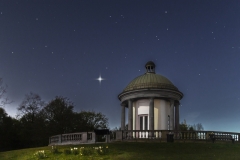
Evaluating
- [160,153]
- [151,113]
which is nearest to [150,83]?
[151,113]

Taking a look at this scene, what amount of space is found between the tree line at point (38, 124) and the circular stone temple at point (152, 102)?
12.1 metres

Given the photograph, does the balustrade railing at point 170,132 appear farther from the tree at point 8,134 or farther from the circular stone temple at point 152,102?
the tree at point 8,134

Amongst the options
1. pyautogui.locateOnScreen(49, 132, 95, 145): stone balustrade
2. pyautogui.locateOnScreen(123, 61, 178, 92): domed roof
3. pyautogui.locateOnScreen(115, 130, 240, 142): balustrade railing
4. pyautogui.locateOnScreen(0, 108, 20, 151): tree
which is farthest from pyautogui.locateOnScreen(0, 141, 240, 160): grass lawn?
pyautogui.locateOnScreen(0, 108, 20, 151): tree

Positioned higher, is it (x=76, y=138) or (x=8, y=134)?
(x=76, y=138)

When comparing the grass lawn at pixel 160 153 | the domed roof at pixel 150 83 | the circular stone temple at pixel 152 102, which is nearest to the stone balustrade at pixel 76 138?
the grass lawn at pixel 160 153

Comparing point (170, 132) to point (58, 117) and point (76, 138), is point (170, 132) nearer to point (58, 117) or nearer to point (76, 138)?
point (76, 138)

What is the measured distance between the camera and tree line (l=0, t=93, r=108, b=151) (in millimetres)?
43000

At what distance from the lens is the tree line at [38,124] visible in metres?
43.0

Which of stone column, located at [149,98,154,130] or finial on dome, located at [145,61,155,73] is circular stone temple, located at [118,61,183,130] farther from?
finial on dome, located at [145,61,155,73]

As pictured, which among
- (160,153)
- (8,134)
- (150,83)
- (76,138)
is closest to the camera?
(160,153)

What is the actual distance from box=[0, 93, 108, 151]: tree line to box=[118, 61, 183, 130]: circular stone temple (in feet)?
39.8

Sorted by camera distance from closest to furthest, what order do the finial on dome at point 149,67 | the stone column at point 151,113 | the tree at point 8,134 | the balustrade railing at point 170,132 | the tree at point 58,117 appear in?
the balustrade railing at point 170,132
the stone column at point 151,113
the finial on dome at point 149,67
the tree at point 58,117
the tree at point 8,134

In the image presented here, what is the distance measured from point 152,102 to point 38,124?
69.5 ft

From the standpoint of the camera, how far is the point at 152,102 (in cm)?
3189
